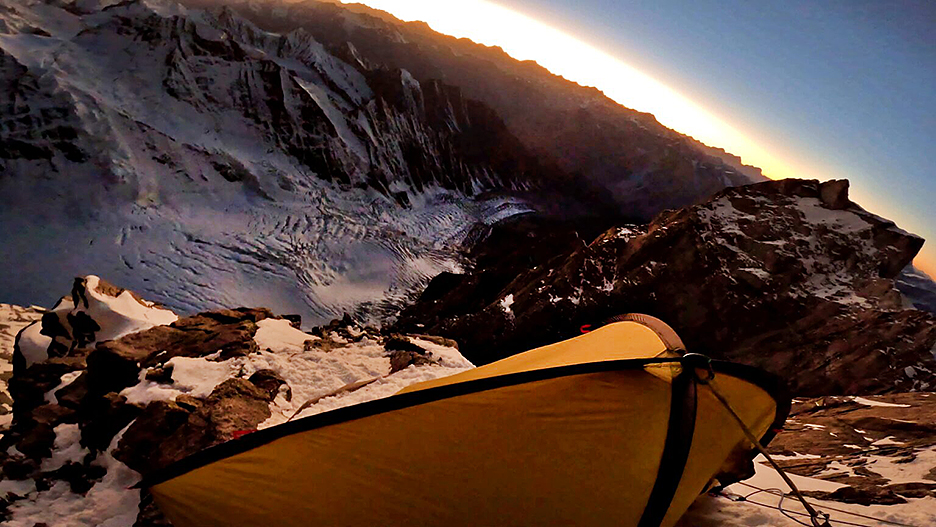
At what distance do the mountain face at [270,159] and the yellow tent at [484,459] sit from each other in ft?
102

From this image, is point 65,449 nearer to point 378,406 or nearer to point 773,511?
point 378,406

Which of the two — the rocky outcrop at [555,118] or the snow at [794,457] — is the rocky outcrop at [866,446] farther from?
the rocky outcrop at [555,118]

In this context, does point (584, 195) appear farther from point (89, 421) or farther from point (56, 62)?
point (89, 421)

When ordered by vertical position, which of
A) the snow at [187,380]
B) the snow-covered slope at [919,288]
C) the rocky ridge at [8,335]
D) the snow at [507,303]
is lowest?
the rocky ridge at [8,335]

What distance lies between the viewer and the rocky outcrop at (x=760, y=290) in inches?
645

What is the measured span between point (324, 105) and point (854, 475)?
216 feet

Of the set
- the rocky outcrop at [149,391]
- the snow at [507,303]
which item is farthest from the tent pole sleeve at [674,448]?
the snow at [507,303]

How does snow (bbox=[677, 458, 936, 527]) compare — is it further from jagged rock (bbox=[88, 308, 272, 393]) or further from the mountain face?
the mountain face

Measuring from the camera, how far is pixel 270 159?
51438mm

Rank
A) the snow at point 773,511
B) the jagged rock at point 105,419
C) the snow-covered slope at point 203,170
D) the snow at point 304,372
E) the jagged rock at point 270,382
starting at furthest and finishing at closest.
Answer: the snow-covered slope at point 203,170 → the jagged rock at point 270,382 → the snow at point 304,372 → the jagged rock at point 105,419 → the snow at point 773,511

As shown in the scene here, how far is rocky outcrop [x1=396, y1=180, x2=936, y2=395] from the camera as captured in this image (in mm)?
16375

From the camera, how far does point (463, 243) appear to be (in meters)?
58.6

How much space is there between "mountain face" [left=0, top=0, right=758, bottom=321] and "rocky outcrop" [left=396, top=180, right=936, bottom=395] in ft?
68.8

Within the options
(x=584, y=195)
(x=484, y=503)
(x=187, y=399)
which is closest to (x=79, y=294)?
(x=187, y=399)
